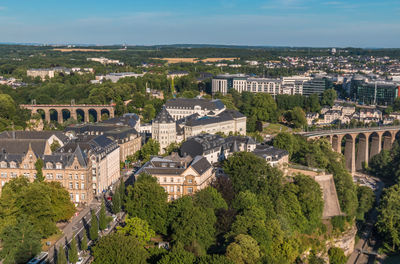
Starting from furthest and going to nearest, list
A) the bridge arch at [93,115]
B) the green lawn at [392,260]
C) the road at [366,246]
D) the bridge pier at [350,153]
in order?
the bridge arch at [93,115] → the bridge pier at [350,153] → the road at [366,246] → the green lawn at [392,260]

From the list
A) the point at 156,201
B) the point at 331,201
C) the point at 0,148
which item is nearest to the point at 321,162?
the point at 331,201

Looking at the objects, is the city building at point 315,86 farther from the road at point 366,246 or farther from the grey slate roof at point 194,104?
the road at point 366,246

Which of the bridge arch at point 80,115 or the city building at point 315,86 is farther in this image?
the city building at point 315,86

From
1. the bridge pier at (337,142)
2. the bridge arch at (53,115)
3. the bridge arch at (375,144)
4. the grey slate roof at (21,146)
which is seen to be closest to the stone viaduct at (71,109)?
the bridge arch at (53,115)

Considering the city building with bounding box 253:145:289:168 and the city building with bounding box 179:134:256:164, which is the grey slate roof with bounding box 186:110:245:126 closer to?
the city building with bounding box 179:134:256:164

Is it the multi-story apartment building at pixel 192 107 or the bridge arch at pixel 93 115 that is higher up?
the multi-story apartment building at pixel 192 107

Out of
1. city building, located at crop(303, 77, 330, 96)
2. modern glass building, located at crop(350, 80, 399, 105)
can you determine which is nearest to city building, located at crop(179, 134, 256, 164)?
modern glass building, located at crop(350, 80, 399, 105)

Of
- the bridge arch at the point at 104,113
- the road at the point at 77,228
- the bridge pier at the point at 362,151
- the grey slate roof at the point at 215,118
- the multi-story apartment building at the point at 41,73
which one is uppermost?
the multi-story apartment building at the point at 41,73
